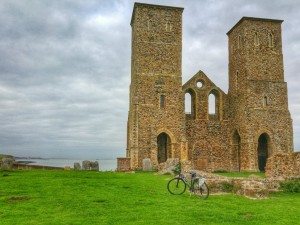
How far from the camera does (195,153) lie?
1417 inches

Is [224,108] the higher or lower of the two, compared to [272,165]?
higher

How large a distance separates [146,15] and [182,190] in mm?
24313

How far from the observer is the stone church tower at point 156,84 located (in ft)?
108

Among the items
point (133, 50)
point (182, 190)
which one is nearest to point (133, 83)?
point (133, 50)

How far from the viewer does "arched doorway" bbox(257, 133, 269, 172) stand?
36656 millimetres

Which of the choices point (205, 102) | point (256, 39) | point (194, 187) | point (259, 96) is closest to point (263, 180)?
point (194, 187)

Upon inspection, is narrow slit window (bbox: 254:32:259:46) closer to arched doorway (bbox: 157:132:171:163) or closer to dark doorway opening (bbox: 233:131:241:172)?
dark doorway opening (bbox: 233:131:241:172)

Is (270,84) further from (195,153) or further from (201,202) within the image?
(201,202)

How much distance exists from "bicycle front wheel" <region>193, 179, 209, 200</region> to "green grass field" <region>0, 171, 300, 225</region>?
27 cm

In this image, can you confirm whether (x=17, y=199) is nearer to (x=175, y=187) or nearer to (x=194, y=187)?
(x=175, y=187)

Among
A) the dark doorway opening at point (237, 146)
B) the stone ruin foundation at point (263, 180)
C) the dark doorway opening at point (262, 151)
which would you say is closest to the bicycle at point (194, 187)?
the stone ruin foundation at point (263, 180)

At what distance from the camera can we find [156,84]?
34.1m

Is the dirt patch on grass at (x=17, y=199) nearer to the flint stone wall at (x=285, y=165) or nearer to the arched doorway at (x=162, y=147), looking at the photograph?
the flint stone wall at (x=285, y=165)

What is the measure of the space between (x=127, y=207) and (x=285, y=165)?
1094cm
